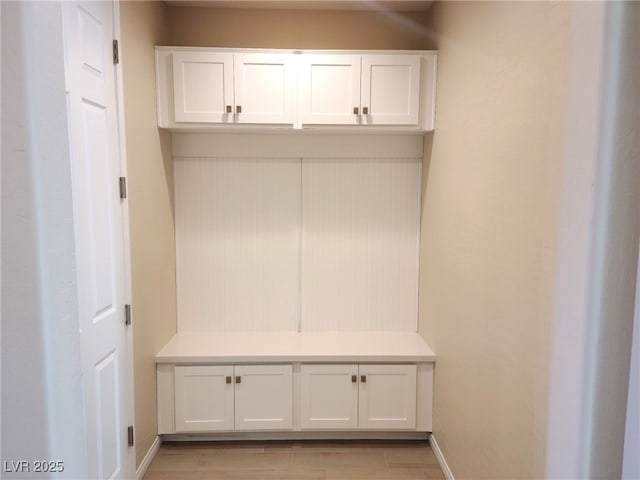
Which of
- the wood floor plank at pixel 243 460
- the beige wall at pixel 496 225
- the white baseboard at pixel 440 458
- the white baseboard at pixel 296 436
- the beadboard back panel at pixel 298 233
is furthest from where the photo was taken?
the beadboard back panel at pixel 298 233

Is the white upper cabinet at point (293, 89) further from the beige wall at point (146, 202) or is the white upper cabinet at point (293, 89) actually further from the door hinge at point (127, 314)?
the door hinge at point (127, 314)

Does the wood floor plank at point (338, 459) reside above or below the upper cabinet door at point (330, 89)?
below

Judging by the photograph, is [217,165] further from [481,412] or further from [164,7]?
[481,412]

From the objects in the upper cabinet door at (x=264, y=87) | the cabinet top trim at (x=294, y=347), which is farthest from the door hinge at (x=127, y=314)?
the upper cabinet door at (x=264, y=87)

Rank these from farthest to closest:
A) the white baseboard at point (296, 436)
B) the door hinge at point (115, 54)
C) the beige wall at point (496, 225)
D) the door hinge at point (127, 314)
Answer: the white baseboard at point (296, 436), the door hinge at point (127, 314), the door hinge at point (115, 54), the beige wall at point (496, 225)

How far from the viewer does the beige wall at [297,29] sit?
2.68 m

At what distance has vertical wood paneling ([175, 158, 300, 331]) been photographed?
2826 millimetres

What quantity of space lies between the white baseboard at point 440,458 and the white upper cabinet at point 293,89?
2.04m

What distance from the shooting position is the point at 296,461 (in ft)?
8.00

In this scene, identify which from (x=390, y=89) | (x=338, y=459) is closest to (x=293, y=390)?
(x=338, y=459)

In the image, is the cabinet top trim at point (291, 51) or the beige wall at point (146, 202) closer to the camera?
the beige wall at point (146, 202)

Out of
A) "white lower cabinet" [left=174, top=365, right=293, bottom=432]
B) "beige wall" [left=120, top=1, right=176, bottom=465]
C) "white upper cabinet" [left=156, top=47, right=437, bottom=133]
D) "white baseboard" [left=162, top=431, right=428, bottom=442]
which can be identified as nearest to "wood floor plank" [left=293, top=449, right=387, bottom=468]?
"white baseboard" [left=162, top=431, right=428, bottom=442]

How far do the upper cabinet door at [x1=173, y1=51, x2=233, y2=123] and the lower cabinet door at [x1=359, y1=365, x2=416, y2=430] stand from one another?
6.21 feet

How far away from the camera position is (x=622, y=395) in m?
1.07
